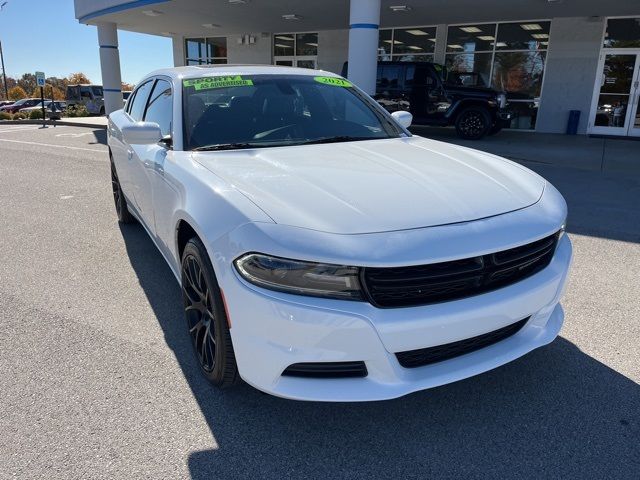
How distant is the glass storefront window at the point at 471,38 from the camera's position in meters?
16.7

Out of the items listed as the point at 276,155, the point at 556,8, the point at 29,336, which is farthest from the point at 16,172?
the point at 556,8

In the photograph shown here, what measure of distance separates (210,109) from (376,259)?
193cm

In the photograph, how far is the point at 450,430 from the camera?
231cm

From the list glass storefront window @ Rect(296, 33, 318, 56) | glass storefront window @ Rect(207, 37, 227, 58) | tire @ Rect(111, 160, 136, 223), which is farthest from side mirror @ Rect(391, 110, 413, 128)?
glass storefront window @ Rect(207, 37, 227, 58)

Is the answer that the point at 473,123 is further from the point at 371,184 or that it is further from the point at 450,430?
the point at 450,430

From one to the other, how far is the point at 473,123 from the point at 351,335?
12.9 m

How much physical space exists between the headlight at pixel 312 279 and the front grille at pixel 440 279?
0.20 feet

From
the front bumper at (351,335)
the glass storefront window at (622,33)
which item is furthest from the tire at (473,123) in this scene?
the front bumper at (351,335)

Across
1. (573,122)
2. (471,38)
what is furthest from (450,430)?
(471,38)

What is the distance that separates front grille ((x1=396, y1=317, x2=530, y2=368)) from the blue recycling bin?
15.6 m

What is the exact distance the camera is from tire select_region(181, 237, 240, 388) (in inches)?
89.5

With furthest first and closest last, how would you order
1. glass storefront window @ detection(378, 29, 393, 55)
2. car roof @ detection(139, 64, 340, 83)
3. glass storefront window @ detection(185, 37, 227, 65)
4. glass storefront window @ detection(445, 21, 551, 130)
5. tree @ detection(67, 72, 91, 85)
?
1. tree @ detection(67, 72, 91, 85)
2. glass storefront window @ detection(185, 37, 227, 65)
3. glass storefront window @ detection(378, 29, 393, 55)
4. glass storefront window @ detection(445, 21, 551, 130)
5. car roof @ detection(139, 64, 340, 83)

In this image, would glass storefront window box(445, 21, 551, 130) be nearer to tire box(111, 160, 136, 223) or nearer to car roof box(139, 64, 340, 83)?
tire box(111, 160, 136, 223)

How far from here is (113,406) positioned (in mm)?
2480
